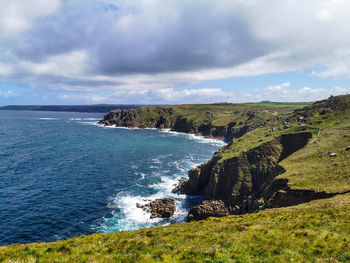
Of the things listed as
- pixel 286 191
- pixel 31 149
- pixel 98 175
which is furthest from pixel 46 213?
pixel 31 149

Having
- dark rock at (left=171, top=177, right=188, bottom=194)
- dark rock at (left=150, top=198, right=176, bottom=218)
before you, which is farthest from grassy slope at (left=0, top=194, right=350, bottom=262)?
dark rock at (left=171, top=177, right=188, bottom=194)

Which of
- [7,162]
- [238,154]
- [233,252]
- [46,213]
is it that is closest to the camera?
[233,252]

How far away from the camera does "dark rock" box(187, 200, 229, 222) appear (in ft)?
173

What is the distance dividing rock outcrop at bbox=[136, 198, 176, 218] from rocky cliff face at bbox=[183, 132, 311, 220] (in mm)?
6441

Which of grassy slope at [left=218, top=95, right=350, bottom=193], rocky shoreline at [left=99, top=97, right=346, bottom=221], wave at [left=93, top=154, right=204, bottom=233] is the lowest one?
wave at [left=93, top=154, right=204, bottom=233]

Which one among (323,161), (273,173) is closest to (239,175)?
(273,173)

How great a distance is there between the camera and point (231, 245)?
752 inches

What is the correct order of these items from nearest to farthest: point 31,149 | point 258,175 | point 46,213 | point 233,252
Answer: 1. point 233,252
2. point 46,213
3. point 258,175
4. point 31,149

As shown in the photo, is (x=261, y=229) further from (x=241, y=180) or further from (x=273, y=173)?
(x=241, y=180)

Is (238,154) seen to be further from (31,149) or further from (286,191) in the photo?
(31,149)

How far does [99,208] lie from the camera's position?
57438 millimetres

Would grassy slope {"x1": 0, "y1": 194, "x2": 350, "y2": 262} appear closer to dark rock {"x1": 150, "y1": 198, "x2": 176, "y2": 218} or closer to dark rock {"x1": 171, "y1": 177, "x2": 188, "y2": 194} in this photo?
dark rock {"x1": 150, "y1": 198, "x2": 176, "y2": 218}

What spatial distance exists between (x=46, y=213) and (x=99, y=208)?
1330 cm

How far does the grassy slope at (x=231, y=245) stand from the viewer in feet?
54.2
